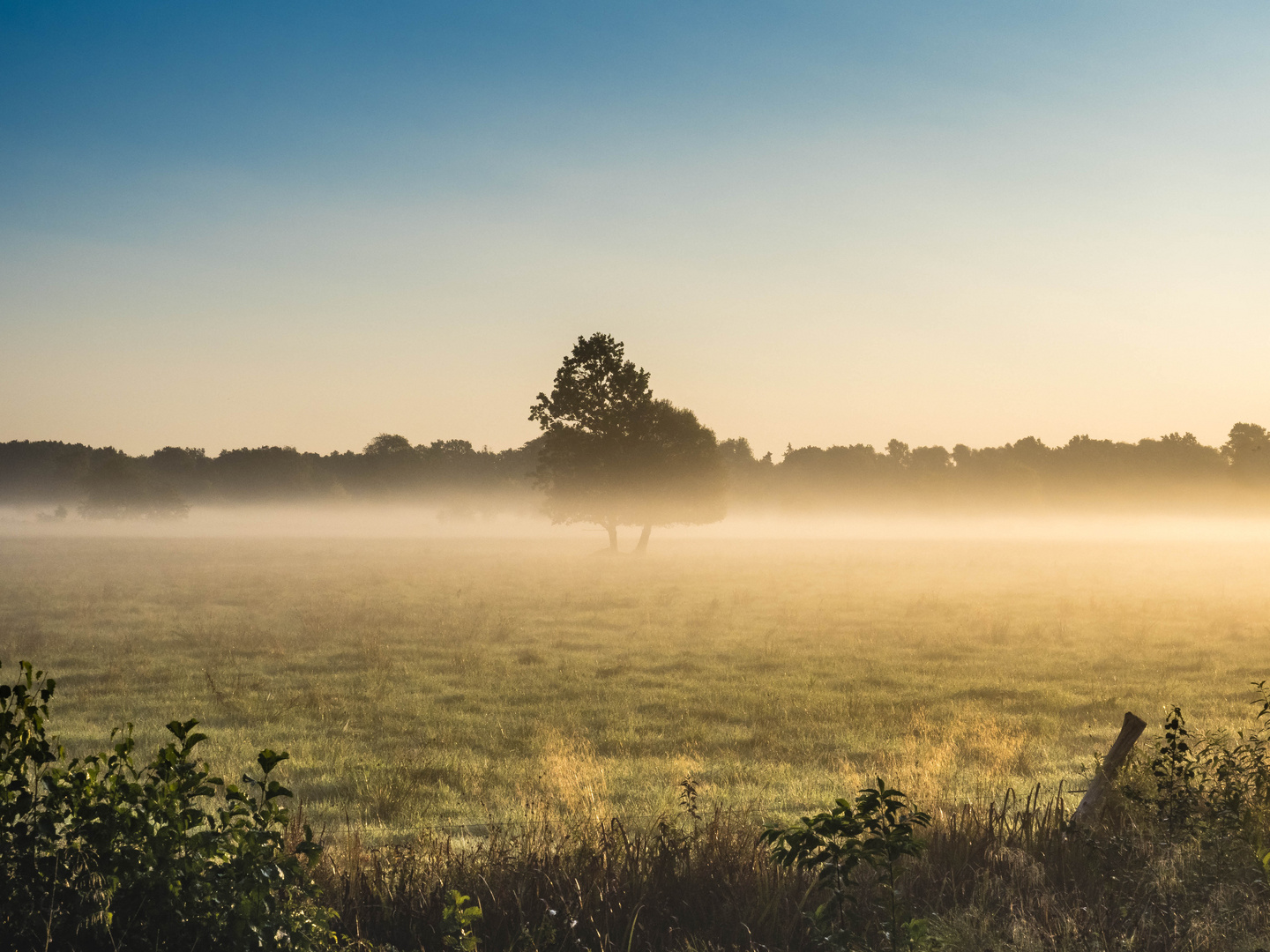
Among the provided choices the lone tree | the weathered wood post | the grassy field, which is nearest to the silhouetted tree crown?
the lone tree

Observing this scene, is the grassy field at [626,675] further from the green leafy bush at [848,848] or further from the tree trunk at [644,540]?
the tree trunk at [644,540]

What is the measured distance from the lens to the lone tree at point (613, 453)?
185 feet

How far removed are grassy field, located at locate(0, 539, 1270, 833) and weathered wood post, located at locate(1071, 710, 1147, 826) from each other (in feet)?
5.46

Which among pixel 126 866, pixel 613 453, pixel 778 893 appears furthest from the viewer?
pixel 613 453

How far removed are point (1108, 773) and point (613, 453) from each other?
5016 centimetres

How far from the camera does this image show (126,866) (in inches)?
139

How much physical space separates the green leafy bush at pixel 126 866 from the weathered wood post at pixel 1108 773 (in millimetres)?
5137

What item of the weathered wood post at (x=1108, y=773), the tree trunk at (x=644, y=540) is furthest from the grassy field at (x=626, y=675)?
the tree trunk at (x=644, y=540)

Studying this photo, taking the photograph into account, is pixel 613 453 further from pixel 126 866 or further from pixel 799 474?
pixel 799 474

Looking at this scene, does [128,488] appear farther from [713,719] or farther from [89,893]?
[89,893]

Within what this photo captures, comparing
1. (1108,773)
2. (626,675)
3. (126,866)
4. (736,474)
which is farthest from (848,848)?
(736,474)

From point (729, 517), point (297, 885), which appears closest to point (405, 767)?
point (297, 885)

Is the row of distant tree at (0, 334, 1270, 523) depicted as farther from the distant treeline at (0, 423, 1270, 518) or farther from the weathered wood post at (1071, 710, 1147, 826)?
the weathered wood post at (1071, 710, 1147, 826)

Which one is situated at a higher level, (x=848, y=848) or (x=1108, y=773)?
(x=848, y=848)
